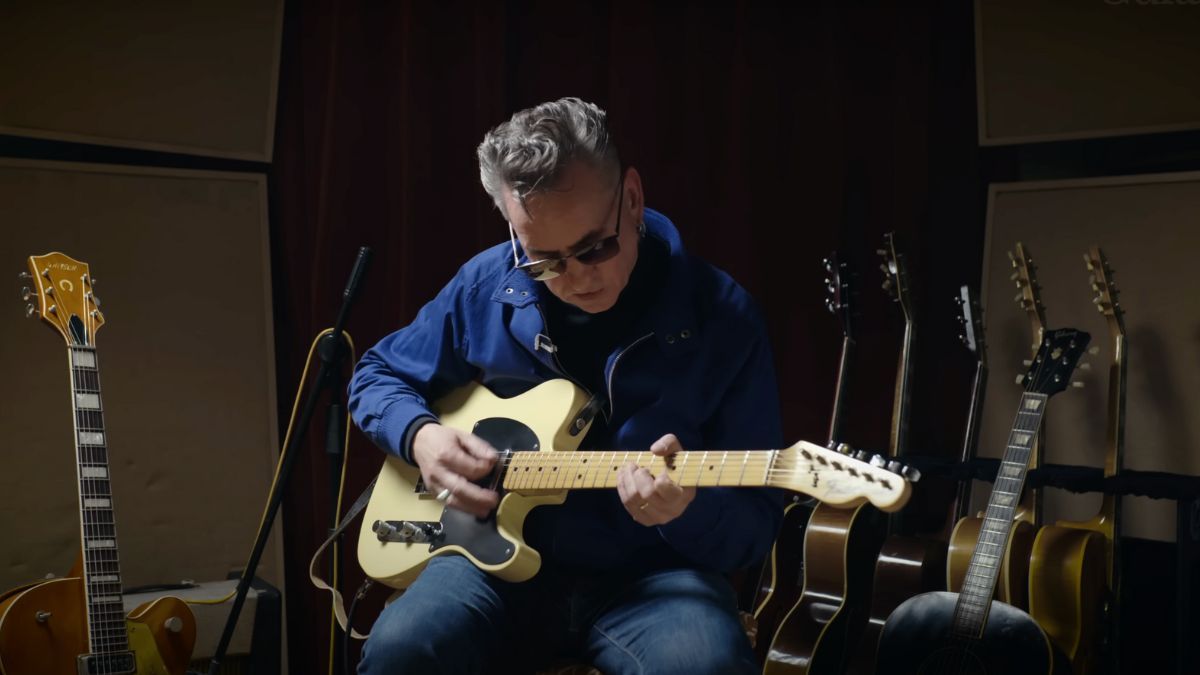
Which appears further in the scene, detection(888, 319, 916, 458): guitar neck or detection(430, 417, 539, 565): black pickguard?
detection(888, 319, 916, 458): guitar neck

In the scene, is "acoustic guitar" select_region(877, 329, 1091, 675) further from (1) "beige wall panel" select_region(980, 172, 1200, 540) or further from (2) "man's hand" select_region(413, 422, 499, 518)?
(2) "man's hand" select_region(413, 422, 499, 518)

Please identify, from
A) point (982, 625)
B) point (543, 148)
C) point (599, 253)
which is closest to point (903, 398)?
point (982, 625)

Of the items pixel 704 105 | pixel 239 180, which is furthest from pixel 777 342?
pixel 239 180

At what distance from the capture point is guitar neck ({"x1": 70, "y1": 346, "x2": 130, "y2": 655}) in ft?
6.91

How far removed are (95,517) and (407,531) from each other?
761mm

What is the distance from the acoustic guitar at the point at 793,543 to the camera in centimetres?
269

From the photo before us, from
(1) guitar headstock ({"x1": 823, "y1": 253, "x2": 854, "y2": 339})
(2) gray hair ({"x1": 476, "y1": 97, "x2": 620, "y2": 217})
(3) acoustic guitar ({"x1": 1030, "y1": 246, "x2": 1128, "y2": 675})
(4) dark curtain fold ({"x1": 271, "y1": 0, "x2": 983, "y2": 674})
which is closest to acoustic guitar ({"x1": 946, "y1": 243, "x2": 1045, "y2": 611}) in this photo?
(3) acoustic guitar ({"x1": 1030, "y1": 246, "x2": 1128, "y2": 675})

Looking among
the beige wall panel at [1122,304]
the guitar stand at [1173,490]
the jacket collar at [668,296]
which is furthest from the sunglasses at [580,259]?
the beige wall panel at [1122,304]

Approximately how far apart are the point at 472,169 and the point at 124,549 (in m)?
1.31

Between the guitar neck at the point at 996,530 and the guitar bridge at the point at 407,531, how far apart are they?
3.60 feet

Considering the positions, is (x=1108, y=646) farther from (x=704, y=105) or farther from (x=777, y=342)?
(x=704, y=105)

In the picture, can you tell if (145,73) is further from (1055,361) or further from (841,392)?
(1055,361)

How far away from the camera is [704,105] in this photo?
10.2 ft

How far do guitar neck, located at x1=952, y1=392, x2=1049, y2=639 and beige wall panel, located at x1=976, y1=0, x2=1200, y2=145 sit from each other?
0.88 meters
